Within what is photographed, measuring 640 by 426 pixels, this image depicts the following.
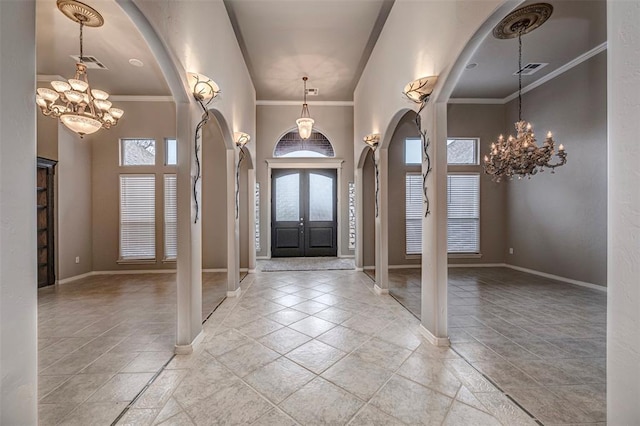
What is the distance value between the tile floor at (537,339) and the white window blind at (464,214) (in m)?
1.62

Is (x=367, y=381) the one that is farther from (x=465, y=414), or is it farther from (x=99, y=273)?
(x=99, y=273)

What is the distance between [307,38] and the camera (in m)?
4.64

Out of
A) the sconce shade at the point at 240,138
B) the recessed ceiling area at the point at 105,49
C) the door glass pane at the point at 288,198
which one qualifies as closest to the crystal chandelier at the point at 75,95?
the recessed ceiling area at the point at 105,49

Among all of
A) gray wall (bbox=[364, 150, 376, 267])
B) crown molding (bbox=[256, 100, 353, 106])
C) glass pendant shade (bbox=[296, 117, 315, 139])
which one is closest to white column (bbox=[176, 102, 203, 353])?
glass pendant shade (bbox=[296, 117, 315, 139])

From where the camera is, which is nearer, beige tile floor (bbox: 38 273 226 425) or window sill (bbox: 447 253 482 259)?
beige tile floor (bbox: 38 273 226 425)

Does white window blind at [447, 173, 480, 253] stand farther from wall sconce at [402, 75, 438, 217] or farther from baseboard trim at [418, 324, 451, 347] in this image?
baseboard trim at [418, 324, 451, 347]

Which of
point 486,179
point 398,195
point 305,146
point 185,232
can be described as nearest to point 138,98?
point 305,146

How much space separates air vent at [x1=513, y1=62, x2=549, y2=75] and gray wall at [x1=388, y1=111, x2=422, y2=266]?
2.24 m

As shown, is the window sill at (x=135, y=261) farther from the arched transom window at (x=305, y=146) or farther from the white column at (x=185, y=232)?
the white column at (x=185, y=232)

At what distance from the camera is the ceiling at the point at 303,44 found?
385 centimetres

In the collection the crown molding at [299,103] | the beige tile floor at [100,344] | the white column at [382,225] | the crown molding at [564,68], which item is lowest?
the beige tile floor at [100,344]

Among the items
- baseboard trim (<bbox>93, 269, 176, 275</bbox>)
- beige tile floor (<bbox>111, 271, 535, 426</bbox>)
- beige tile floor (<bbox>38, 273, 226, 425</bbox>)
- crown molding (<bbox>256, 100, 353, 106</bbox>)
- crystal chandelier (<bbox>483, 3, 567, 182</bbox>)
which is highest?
crown molding (<bbox>256, 100, 353, 106</bbox>)

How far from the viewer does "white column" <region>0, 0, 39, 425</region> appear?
1.00 m

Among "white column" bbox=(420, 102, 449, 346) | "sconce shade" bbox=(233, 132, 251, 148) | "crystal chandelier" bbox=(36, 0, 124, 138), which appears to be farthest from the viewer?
"sconce shade" bbox=(233, 132, 251, 148)
